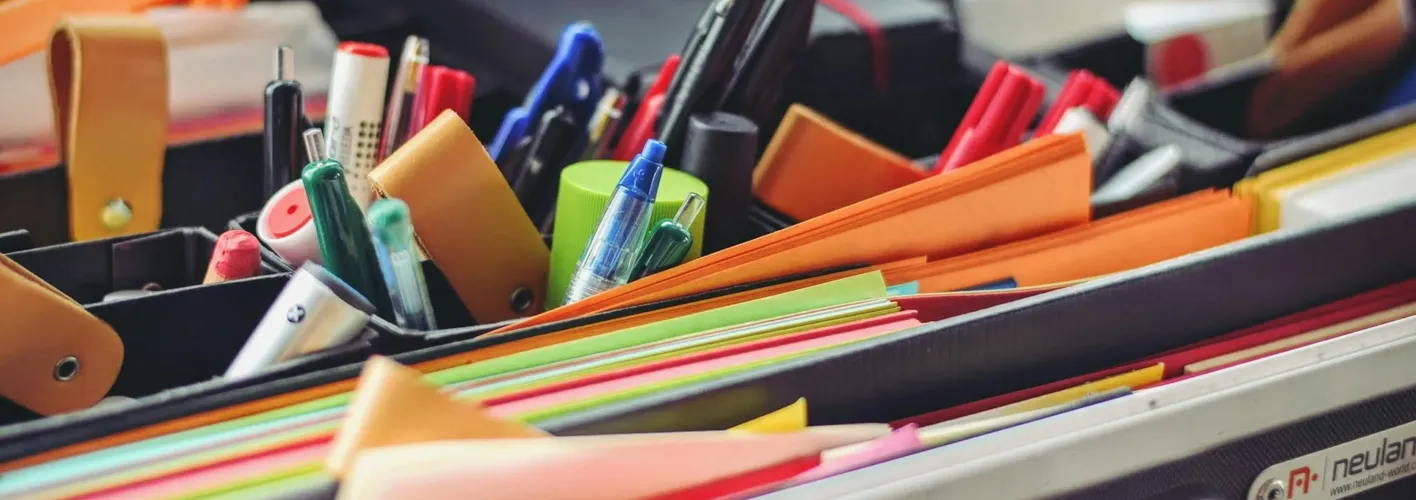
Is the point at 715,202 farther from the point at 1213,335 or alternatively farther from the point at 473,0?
the point at 473,0

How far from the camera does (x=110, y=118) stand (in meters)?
0.45

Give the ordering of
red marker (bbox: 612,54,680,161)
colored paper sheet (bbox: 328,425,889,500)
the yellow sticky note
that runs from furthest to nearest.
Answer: red marker (bbox: 612,54,680,161), the yellow sticky note, colored paper sheet (bbox: 328,425,889,500)

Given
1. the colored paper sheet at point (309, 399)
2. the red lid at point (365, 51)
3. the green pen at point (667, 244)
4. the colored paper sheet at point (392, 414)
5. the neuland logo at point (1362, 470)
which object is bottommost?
the neuland logo at point (1362, 470)

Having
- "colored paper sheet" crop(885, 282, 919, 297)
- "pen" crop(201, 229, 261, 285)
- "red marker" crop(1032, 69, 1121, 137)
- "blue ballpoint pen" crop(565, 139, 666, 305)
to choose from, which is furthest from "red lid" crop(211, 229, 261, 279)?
"red marker" crop(1032, 69, 1121, 137)

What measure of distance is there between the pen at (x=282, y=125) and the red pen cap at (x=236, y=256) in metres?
0.08

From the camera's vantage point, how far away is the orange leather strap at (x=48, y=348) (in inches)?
13.1

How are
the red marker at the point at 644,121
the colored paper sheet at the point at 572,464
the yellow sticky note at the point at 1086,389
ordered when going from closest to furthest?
1. the colored paper sheet at the point at 572,464
2. the yellow sticky note at the point at 1086,389
3. the red marker at the point at 644,121

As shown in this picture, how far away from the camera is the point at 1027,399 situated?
1.26ft

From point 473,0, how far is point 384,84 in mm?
247

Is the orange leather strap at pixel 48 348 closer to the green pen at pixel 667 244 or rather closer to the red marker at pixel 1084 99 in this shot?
the green pen at pixel 667 244

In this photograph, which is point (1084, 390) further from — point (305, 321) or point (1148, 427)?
point (305, 321)

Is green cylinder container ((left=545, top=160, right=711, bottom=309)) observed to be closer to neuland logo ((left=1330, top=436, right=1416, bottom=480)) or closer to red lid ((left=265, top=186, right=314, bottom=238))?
red lid ((left=265, top=186, right=314, bottom=238))

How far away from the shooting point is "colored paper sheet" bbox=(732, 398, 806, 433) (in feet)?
1.06

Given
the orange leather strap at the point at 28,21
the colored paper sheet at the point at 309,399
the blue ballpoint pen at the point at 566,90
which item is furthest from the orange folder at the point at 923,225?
the orange leather strap at the point at 28,21
